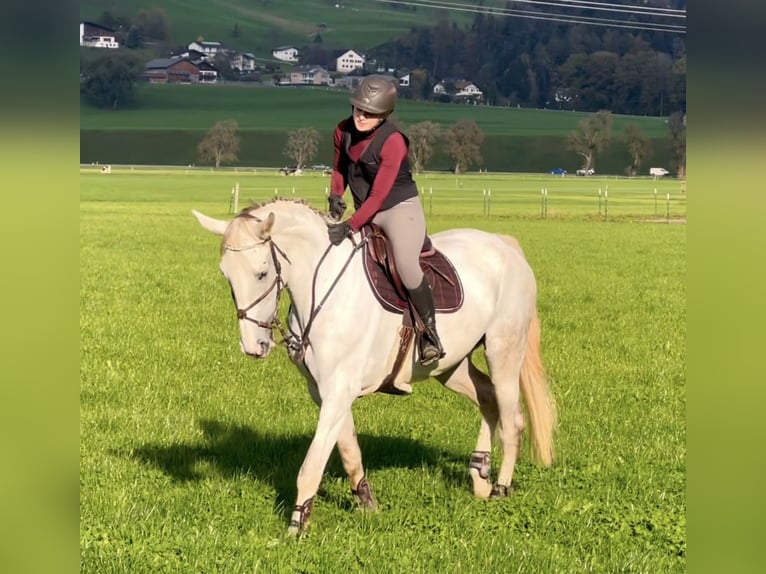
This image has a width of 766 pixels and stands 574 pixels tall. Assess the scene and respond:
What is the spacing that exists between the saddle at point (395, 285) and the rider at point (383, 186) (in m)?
0.07

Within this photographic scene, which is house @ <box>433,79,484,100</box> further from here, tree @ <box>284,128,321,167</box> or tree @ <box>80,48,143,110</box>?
tree @ <box>80,48,143,110</box>

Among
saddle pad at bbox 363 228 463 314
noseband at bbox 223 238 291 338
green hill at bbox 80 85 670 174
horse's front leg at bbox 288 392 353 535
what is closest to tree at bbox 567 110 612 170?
green hill at bbox 80 85 670 174

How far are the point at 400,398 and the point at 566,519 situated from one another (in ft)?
15.8

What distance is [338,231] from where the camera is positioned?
6.53m

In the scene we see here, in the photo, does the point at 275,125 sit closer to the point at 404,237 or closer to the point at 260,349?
the point at 404,237

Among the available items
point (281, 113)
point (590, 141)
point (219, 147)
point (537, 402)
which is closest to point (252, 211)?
point (537, 402)

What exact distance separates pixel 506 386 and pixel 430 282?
4.53 feet

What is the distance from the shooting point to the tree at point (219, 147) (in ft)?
477

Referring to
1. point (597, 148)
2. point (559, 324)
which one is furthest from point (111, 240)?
point (597, 148)

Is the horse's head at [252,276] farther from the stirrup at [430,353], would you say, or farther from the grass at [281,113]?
the grass at [281,113]

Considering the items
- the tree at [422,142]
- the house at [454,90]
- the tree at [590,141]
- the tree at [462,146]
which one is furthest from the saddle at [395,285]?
the house at [454,90]

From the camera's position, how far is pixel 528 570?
6.09m

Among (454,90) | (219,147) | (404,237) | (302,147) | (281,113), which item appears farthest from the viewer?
(454,90)
